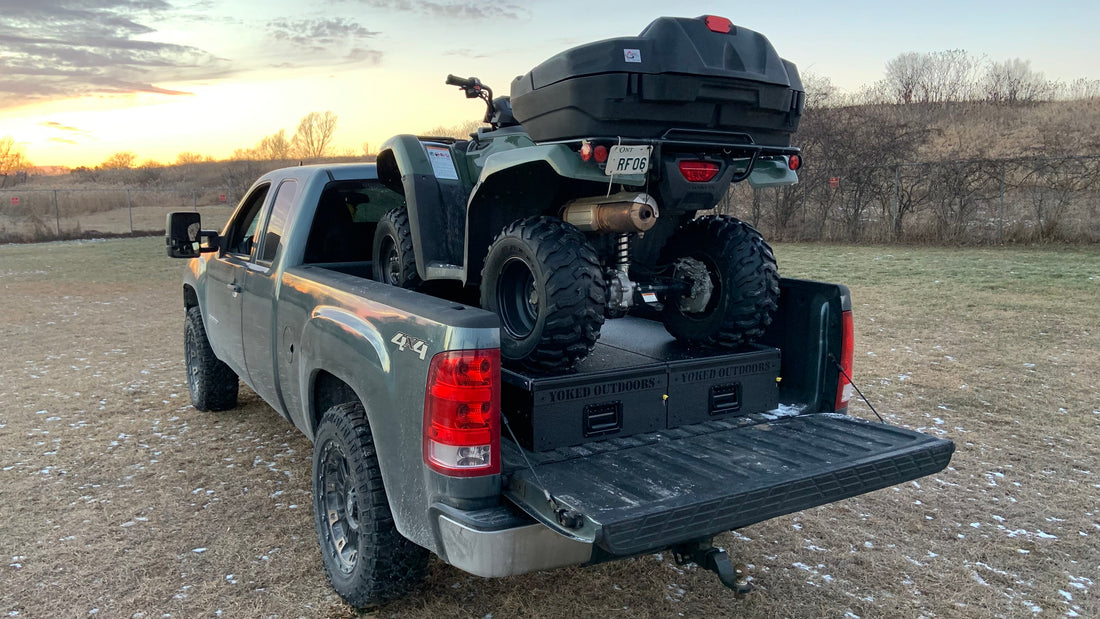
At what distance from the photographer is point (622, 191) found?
3189 mm

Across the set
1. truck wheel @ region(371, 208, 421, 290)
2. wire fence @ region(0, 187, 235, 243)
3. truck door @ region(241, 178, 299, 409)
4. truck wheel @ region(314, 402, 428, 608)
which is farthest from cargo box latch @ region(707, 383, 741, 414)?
wire fence @ region(0, 187, 235, 243)

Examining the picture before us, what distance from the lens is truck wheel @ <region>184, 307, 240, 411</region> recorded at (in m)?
5.76

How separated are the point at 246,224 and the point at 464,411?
3.37 metres

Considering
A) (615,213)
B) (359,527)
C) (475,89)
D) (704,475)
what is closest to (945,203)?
(475,89)

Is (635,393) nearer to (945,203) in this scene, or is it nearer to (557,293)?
(557,293)

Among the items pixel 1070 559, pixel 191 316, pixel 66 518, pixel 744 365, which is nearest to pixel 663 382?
pixel 744 365

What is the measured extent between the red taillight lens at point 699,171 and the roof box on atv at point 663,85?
0.45 ft

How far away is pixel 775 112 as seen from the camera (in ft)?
10.5

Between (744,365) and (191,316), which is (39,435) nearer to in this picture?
(191,316)

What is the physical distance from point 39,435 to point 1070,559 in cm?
629

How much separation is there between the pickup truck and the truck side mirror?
120 centimetres

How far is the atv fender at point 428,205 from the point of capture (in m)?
3.91

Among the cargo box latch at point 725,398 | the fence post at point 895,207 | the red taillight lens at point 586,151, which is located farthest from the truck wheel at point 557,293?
the fence post at point 895,207

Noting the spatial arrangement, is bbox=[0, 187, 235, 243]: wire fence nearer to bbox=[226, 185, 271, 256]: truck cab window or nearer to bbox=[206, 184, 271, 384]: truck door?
bbox=[206, 184, 271, 384]: truck door
